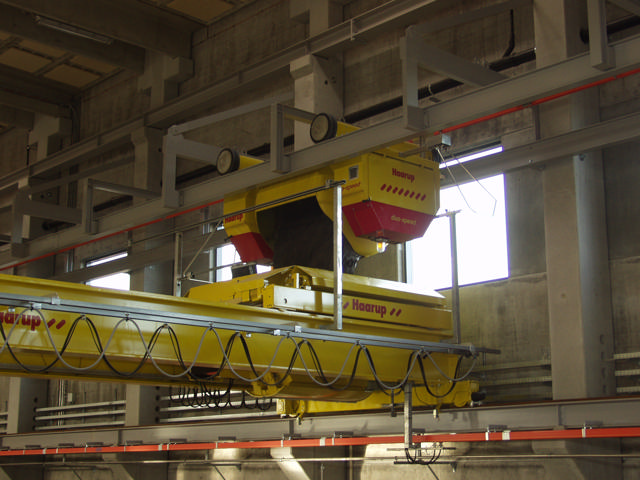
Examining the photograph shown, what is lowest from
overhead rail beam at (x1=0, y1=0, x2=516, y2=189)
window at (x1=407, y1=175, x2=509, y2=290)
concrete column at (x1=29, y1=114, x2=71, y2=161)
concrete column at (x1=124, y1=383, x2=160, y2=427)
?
concrete column at (x1=124, y1=383, x2=160, y2=427)

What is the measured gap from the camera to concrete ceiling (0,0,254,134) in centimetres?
1289

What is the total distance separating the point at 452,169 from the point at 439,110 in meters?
2.13

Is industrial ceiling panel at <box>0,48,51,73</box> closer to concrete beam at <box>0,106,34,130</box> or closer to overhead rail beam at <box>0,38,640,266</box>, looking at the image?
concrete beam at <box>0,106,34,130</box>

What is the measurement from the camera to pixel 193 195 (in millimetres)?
8758

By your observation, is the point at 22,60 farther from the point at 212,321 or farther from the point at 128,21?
the point at 212,321

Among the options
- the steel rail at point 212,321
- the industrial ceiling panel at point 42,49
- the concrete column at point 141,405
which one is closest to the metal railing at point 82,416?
the concrete column at point 141,405

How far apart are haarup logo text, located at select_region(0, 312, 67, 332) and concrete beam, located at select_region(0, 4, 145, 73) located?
9.06 meters

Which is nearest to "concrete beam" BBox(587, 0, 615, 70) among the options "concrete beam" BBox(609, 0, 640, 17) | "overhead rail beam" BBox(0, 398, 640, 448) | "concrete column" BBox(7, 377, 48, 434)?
"concrete beam" BBox(609, 0, 640, 17)

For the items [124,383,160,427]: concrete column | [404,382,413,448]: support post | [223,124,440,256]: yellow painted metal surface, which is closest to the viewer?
[223,124,440,256]: yellow painted metal surface

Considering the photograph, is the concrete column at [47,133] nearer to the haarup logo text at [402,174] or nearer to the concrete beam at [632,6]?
the haarup logo text at [402,174]

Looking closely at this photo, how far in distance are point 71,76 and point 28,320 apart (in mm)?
11533

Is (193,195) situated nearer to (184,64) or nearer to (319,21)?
(319,21)

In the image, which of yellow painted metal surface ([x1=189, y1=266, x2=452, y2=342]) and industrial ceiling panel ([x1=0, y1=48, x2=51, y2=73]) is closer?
yellow painted metal surface ([x1=189, y1=266, x2=452, y2=342])

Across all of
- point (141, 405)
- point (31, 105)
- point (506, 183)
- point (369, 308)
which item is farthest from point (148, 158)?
point (369, 308)
